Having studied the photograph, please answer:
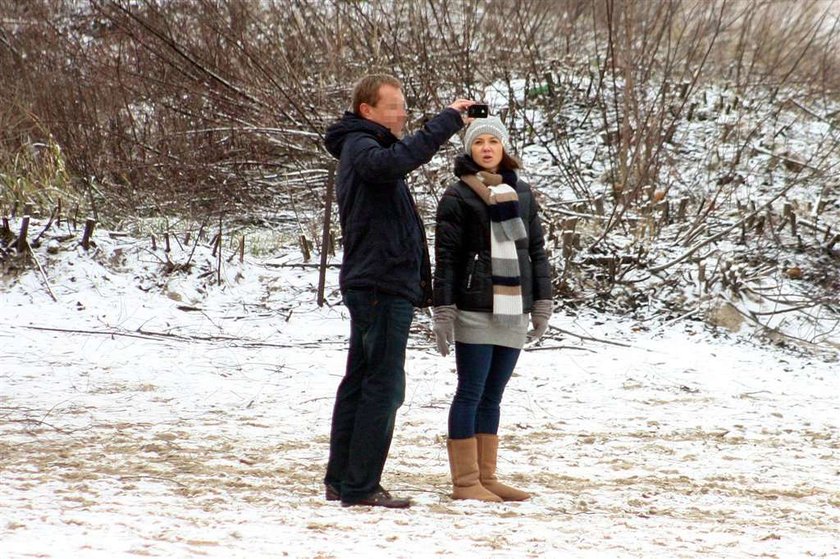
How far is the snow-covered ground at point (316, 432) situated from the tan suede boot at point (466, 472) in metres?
0.09

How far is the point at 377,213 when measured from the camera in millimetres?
4379

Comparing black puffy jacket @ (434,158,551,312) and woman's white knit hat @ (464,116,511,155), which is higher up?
woman's white knit hat @ (464,116,511,155)

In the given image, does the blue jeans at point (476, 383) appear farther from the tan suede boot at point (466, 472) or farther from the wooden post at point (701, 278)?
the wooden post at point (701, 278)

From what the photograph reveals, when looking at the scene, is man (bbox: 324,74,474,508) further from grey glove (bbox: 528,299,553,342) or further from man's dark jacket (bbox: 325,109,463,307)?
grey glove (bbox: 528,299,553,342)

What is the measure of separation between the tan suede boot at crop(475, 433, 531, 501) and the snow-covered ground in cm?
14

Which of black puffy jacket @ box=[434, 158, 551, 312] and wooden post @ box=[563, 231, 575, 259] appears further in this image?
wooden post @ box=[563, 231, 575, 259]

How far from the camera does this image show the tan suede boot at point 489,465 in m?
4.80

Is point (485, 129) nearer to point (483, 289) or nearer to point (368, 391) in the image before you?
point (483, 289)

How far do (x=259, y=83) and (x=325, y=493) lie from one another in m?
7.75

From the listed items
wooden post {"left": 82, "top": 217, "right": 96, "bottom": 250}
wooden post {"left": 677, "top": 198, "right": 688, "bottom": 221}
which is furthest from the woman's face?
wooden post {"left": 677, "top": 198, "right": 688, "bottom": 221}

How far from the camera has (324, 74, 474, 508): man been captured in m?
4.29

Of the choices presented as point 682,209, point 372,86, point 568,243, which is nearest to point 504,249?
point 372,86

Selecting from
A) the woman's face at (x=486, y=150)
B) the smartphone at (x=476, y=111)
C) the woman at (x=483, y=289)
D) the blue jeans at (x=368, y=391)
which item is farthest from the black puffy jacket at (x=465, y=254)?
the smartphone at (x=476, y=111)

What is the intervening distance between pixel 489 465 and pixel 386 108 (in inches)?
64.9
